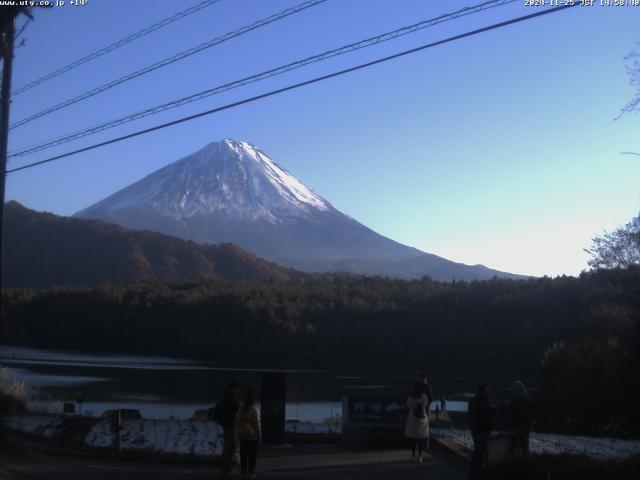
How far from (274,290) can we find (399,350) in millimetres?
18959

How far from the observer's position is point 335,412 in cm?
3123

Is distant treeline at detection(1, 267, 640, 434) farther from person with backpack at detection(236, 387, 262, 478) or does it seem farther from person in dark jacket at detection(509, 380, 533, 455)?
person with backpack at detection(236, 387, 262, 478)

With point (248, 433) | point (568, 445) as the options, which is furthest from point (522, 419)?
point (248, 433)

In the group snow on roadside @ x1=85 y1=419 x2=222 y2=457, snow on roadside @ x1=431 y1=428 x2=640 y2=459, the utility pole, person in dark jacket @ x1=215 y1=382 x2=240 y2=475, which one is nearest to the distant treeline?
snow on roadside @ x1=431 y1=428 x2=640 y2=459

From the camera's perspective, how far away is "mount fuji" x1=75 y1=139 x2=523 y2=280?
507 ft

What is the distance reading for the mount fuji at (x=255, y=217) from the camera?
154500 millimetres

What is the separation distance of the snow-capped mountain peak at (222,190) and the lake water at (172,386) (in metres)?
101

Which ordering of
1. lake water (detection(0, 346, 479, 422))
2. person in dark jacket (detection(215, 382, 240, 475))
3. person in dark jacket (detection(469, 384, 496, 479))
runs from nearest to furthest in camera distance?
person in dark jacket (detection(469, 384, 496, 479)) < person in dark jacket (detection(215, 382, 240, 475)) < lake water (detection(0, 346, 479, 422))

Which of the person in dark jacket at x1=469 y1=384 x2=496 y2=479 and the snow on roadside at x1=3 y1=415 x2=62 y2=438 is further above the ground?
the person in dark jacket at x1=469 y1=384 x2=496 y2=479

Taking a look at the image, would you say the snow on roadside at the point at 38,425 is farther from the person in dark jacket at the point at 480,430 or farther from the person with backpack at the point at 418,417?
the person in dark jacket at the point at 480,430

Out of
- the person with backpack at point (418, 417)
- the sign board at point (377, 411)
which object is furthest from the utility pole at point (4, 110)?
the person with backpack at point (418, 417)

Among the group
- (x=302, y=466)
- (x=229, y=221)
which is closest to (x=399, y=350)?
(x=302, y=466)

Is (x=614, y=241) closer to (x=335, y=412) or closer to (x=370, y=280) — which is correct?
(x=335, y=412)

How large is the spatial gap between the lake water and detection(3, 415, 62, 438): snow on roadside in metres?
6.80
